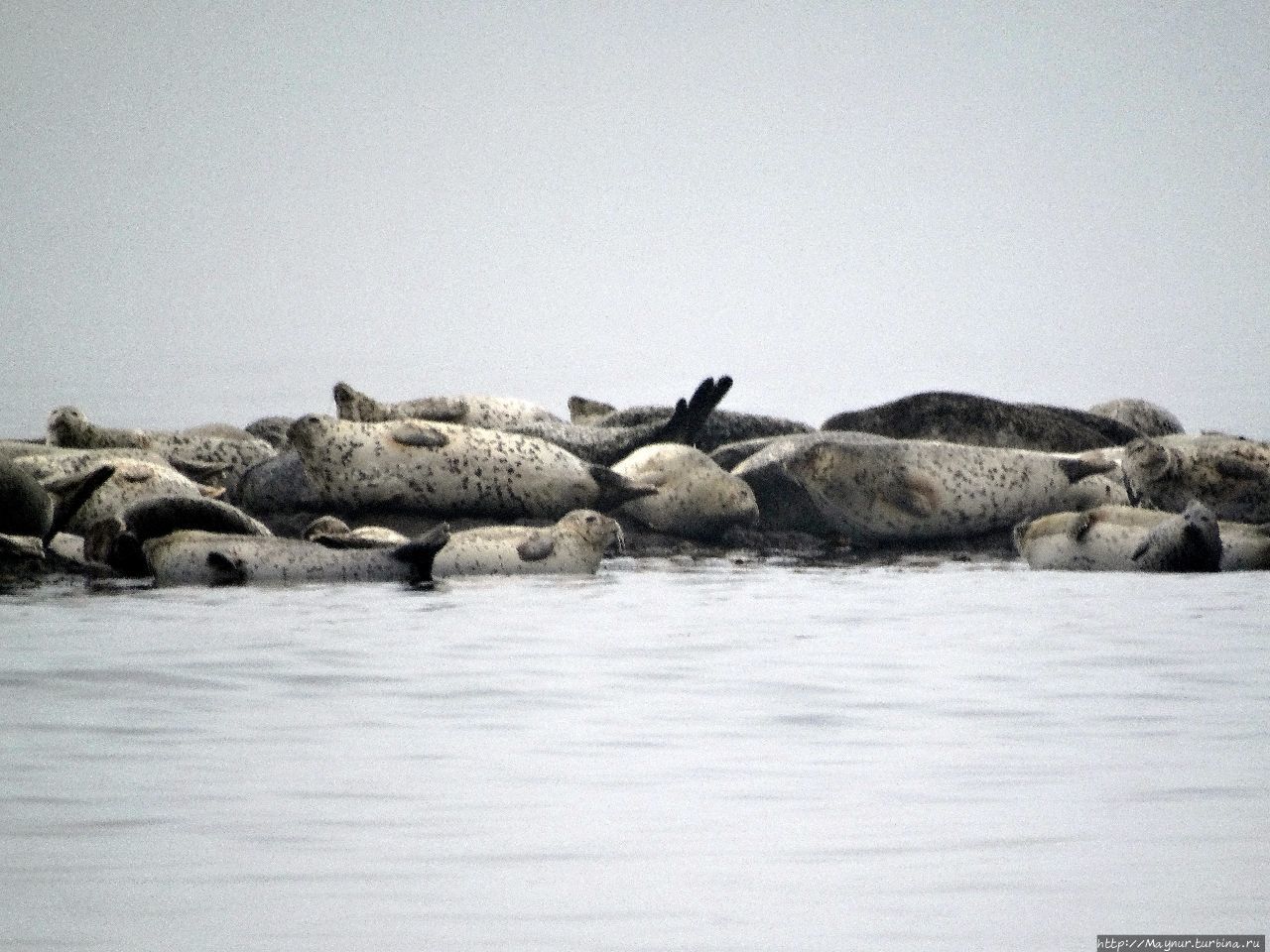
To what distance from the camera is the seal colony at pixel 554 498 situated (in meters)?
10.6

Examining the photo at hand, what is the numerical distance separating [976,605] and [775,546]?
419cm

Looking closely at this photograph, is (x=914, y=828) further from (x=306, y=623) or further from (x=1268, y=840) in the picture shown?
(x=306, y=623)

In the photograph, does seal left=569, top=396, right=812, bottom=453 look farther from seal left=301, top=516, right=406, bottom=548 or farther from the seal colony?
seal left=301, top=516, right=406, bottom=548

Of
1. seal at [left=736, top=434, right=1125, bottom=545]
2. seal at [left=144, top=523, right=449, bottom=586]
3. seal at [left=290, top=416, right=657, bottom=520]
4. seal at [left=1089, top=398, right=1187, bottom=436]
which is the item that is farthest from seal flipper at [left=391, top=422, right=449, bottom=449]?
seal at [left=1089, top=398, right=1187, bottom=436]

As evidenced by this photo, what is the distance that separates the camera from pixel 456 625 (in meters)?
8.26

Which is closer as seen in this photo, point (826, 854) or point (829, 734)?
point (826, 854)

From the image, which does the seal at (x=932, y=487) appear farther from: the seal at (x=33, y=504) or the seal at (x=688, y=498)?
the seal at (x=33, y=504)

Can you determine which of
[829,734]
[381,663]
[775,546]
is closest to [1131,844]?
[829,734]

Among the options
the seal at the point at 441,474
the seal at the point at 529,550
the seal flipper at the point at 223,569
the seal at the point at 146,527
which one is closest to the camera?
the seal flipper at the point at 223,569

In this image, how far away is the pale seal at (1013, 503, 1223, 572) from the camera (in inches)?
453

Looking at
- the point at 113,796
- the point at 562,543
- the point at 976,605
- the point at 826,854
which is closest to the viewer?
the point at 826,854

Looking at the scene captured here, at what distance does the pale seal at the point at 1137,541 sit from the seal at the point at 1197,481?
1292 millimetres

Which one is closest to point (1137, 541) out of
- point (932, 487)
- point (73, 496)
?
point (932, 487)

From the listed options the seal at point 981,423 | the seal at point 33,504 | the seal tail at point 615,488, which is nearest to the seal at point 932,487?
the seal tail at point 615,488
